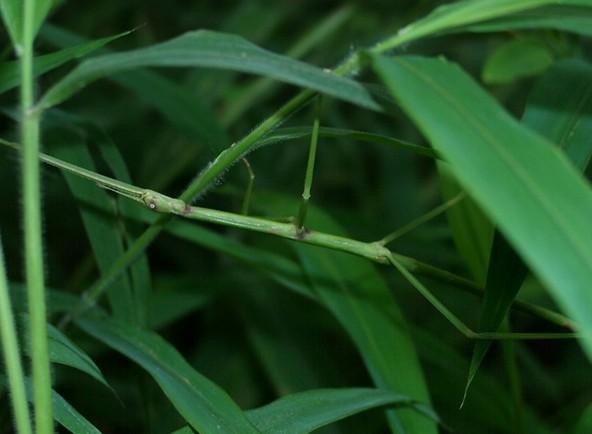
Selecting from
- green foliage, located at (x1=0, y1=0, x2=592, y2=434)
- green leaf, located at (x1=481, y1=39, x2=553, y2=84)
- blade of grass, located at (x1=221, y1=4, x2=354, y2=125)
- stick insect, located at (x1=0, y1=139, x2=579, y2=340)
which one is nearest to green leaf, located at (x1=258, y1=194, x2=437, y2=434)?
green foliage, located at (x1=0, y1=0, x2=592, y2=434)

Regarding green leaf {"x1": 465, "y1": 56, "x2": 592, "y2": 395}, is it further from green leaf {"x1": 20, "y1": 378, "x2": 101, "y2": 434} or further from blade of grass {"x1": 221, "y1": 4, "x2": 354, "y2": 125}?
blade of grass {"x1": 221, "y1": 4, "x2": 354, "y2": 125}

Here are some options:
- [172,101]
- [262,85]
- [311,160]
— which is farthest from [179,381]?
[262,85]

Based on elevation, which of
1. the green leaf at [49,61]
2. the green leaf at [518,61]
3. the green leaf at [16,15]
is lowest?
the green leaf at [16,15]

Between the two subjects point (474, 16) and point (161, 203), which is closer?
point (474, 16)

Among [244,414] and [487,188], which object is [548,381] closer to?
[244,414]

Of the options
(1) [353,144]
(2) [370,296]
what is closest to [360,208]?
(1) [353,144]

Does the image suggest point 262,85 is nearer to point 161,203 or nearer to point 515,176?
point 161,203

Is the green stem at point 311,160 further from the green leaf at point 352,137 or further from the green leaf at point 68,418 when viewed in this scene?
the green leaf at point 68,418

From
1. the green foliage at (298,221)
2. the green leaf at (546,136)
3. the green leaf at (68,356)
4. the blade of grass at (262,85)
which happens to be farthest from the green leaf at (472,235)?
the blade of grass at (262,85)
